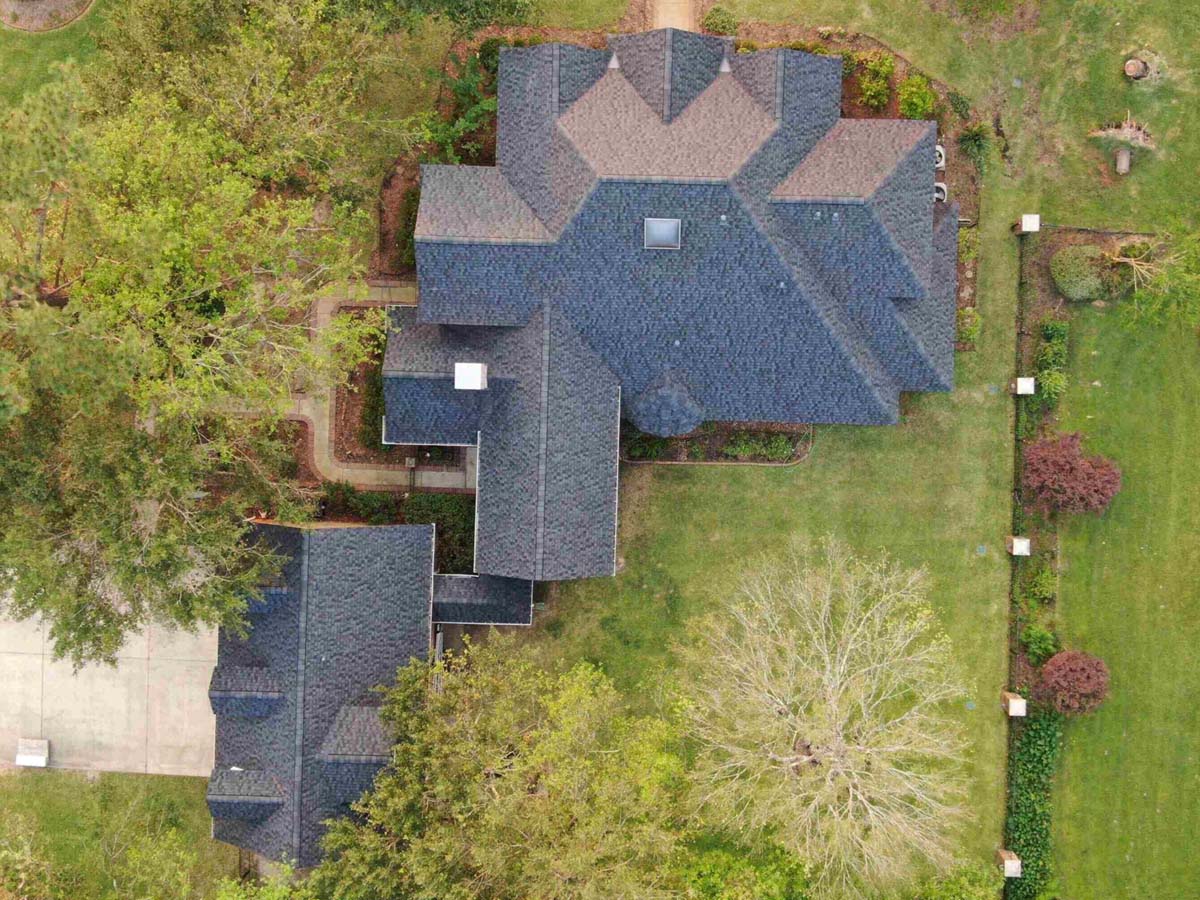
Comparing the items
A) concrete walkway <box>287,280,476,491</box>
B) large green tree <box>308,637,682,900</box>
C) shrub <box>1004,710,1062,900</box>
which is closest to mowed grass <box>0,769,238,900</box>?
large green tree <box>308,637,682,900</box>

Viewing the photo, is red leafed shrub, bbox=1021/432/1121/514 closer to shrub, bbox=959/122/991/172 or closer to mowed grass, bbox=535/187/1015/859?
mowed grass, bbox=535/187/1015/859

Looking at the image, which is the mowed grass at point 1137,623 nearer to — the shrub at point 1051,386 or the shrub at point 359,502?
the shrub at point 1051,386

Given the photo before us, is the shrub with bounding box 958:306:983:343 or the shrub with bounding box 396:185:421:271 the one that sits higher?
the shrub with bounding box 396:185:421:271

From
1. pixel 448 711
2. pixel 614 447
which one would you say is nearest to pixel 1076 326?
pixel 614 447

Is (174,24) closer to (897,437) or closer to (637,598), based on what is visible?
(637,598)

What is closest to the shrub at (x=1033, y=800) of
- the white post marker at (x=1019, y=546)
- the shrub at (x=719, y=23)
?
the white post marker at (x=1019, y=546)

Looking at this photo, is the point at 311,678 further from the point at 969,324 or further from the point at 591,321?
the point at 969,324

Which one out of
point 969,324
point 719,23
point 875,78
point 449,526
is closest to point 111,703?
point 449,526

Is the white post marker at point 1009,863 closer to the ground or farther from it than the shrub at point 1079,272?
closer to the ground
